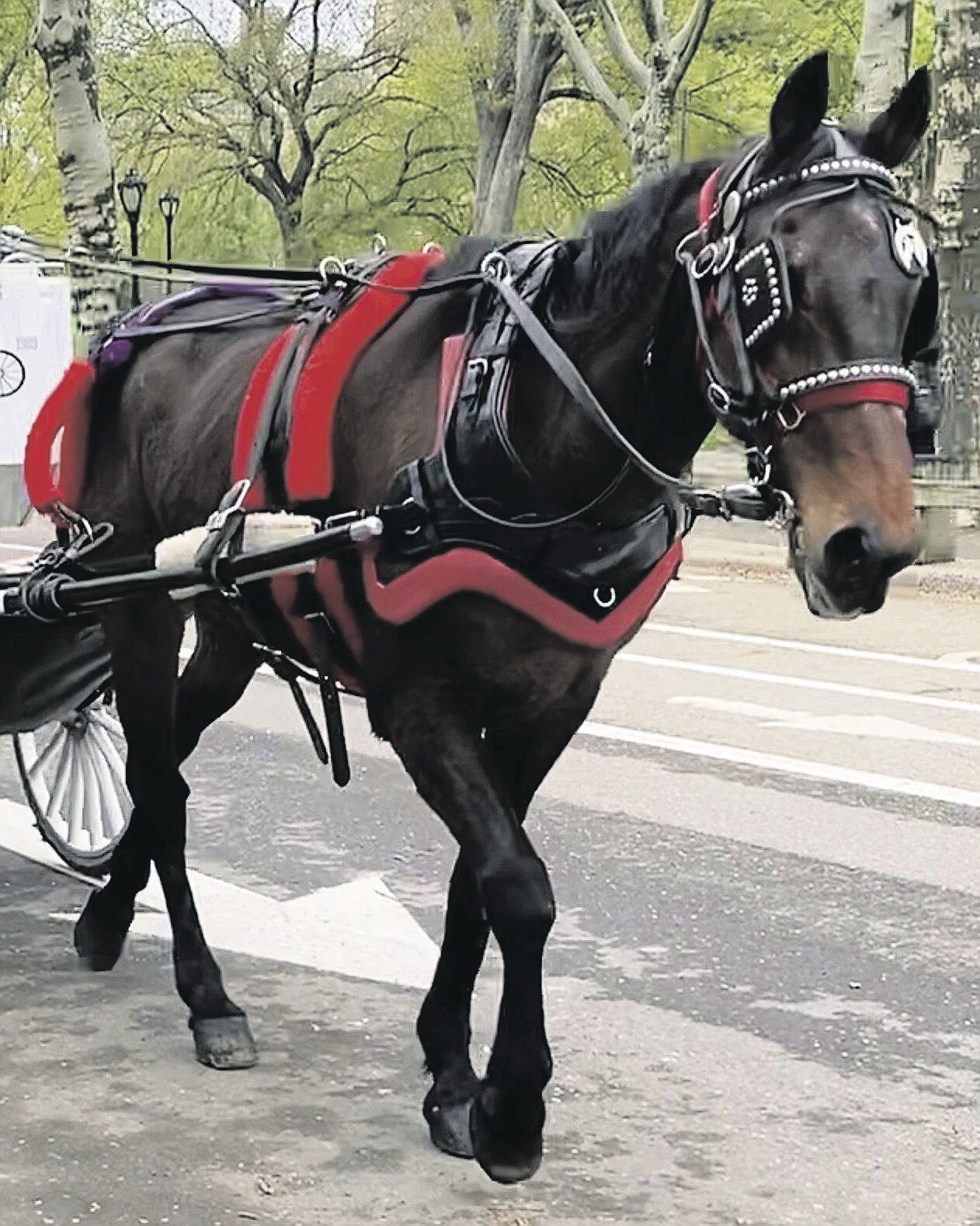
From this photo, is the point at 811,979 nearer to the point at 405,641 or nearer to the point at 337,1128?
the point at 337,1128

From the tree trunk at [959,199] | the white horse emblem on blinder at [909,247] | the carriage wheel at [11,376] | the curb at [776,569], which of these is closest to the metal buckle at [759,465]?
the white horse emblem on blinder at [909,247]

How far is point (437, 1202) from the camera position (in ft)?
11.9

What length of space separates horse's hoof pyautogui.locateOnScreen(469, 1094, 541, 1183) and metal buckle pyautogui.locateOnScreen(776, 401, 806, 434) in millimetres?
1401

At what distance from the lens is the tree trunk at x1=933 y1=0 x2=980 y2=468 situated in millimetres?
15875

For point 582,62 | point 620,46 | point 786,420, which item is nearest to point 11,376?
point 786,420

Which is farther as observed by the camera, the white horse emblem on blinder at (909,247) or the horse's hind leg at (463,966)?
the horse's hind leg at (463,966)

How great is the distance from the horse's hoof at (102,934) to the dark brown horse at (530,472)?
383 millimetres

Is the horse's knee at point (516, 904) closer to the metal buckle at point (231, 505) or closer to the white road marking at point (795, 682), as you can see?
the metal buckle at point (231, 505)

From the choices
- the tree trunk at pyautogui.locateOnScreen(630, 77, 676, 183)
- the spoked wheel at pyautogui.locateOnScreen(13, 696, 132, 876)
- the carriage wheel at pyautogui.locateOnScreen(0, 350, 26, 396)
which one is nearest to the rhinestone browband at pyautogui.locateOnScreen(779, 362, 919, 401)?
the spoked wheel at pyautogui.locateOnScreen(13, 696, 132, 876)

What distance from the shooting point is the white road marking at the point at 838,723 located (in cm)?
856

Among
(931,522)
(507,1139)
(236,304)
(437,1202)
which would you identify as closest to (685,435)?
(507,1139)

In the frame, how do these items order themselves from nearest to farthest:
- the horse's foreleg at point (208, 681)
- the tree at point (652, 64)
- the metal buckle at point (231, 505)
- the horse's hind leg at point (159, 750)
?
the metal buckle at point (231, 505), the horse's hind leg at point (159, 750), the horse's foreleg at point (208, 681), the tree at point (652, 64)

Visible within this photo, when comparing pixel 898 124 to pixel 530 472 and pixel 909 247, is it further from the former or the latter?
pixel 530 472

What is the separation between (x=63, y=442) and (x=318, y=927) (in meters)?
1.65
